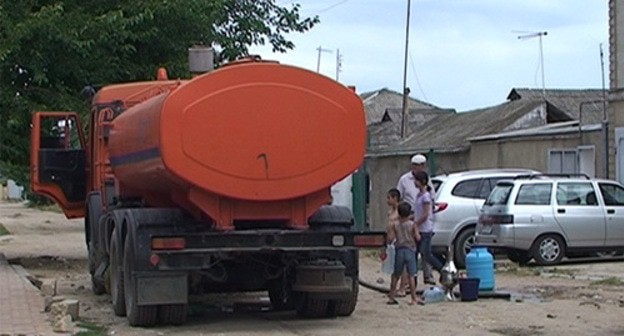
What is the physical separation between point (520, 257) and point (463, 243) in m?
1.08

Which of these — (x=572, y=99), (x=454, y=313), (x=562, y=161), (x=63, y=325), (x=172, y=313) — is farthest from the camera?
(x=572, y=99)

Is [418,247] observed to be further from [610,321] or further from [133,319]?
[133,319]

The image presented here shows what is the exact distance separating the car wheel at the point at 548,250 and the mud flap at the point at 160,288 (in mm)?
9978

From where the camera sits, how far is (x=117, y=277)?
45.3ft

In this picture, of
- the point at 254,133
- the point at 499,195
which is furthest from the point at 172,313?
the point at 499,195

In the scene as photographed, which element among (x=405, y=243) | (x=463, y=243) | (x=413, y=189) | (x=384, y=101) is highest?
(x=384, y=101)

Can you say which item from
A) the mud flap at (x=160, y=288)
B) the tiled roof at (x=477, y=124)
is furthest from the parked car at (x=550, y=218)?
the tiled roof at (x=477, y=124)

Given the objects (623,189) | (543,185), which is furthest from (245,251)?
(623,189)

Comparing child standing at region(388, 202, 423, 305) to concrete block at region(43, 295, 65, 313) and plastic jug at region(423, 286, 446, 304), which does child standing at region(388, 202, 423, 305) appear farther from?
concrete block at region(43, 295, 65, 313)

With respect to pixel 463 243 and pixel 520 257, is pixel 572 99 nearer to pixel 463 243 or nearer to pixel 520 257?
pixel 520 257

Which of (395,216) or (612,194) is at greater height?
(612,194)

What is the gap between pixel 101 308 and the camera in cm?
1559

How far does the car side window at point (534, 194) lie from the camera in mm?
20969

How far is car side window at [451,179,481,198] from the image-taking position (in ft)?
71.8
